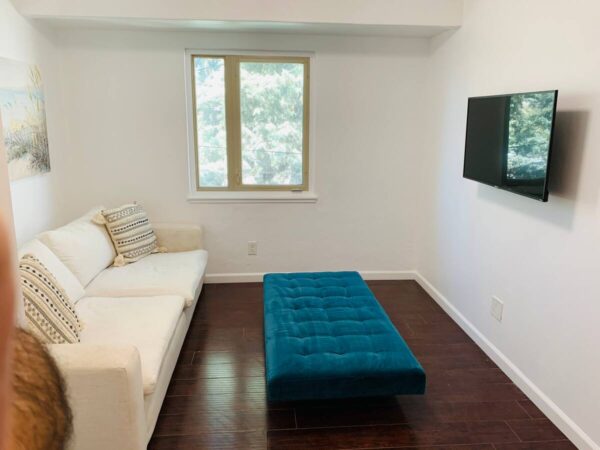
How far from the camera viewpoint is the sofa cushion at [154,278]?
Answer: 2.88 metres

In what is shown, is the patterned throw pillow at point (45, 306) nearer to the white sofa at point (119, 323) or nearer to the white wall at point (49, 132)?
the white sofa at point (119, 323)

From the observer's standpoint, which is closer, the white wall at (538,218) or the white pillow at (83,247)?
the white wall at (538,218)

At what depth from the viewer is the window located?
12.7ft

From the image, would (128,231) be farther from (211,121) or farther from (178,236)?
(211,121)

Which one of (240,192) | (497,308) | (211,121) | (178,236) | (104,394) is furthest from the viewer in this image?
(240,192)

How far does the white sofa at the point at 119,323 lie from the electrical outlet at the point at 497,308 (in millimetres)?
1926

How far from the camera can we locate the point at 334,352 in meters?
2.28

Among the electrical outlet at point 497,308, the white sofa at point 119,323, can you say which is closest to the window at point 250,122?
the white sofa at point 119,323

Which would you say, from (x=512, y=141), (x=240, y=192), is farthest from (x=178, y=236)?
(x=512, y=141)

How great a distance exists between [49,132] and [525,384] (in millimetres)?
3649

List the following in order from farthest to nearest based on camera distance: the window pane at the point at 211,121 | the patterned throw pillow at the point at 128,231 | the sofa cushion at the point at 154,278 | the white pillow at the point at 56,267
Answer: the window pane at the point at 211,121
the patterned throw pillow at the point at 128,231
the sofa cushion at the point at 154,278
the white pillow at the point at 56,267

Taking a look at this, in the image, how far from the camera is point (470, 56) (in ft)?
10.5

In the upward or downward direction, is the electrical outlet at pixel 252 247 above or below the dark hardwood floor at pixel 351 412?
above

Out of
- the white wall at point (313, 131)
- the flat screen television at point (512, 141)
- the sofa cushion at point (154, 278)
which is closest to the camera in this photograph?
the flat screen television at point (512, 141)
